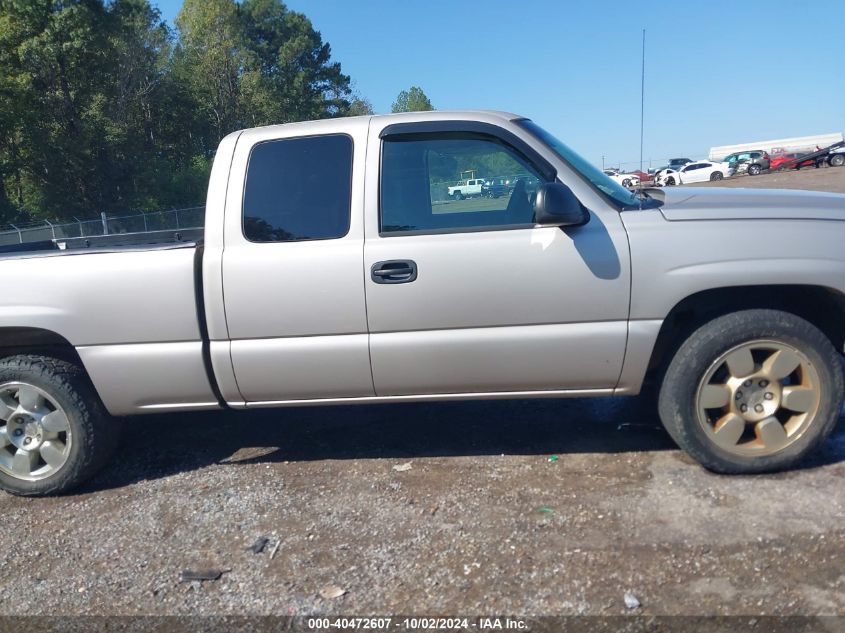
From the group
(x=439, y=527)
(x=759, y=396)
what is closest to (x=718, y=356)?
(x=759, y=396)

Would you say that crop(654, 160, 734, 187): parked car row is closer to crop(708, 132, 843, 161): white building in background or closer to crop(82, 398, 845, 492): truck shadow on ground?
crop(708, 132, 843, 161): white building in background

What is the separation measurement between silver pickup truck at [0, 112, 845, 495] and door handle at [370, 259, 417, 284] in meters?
0.01

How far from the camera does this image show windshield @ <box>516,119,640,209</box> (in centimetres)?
379

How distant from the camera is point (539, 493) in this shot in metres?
3.75

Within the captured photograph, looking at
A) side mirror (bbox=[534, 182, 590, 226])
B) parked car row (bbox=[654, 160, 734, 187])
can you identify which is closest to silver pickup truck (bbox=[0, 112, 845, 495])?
side mirror (bbox=[534, 182, 590, 226])

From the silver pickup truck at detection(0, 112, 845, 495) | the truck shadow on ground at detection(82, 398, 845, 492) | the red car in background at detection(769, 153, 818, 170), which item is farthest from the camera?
the red car in background at detection(769, 153, 818, 170)

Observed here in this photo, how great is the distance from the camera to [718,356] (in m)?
3.66

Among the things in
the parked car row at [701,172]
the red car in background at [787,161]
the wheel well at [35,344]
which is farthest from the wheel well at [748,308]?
the parked car row at [701,172]

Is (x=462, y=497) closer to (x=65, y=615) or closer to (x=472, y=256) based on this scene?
(x=472, y=256)

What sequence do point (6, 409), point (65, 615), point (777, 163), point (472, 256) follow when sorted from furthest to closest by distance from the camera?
point (777, 163), point (6, 409), point (472, 256), point (65, 615)

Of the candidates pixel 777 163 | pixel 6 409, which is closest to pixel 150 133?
pixel 777 163

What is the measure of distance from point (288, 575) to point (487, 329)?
4.97ft

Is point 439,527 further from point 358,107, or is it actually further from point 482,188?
point 358,107

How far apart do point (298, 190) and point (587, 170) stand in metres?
1.61
